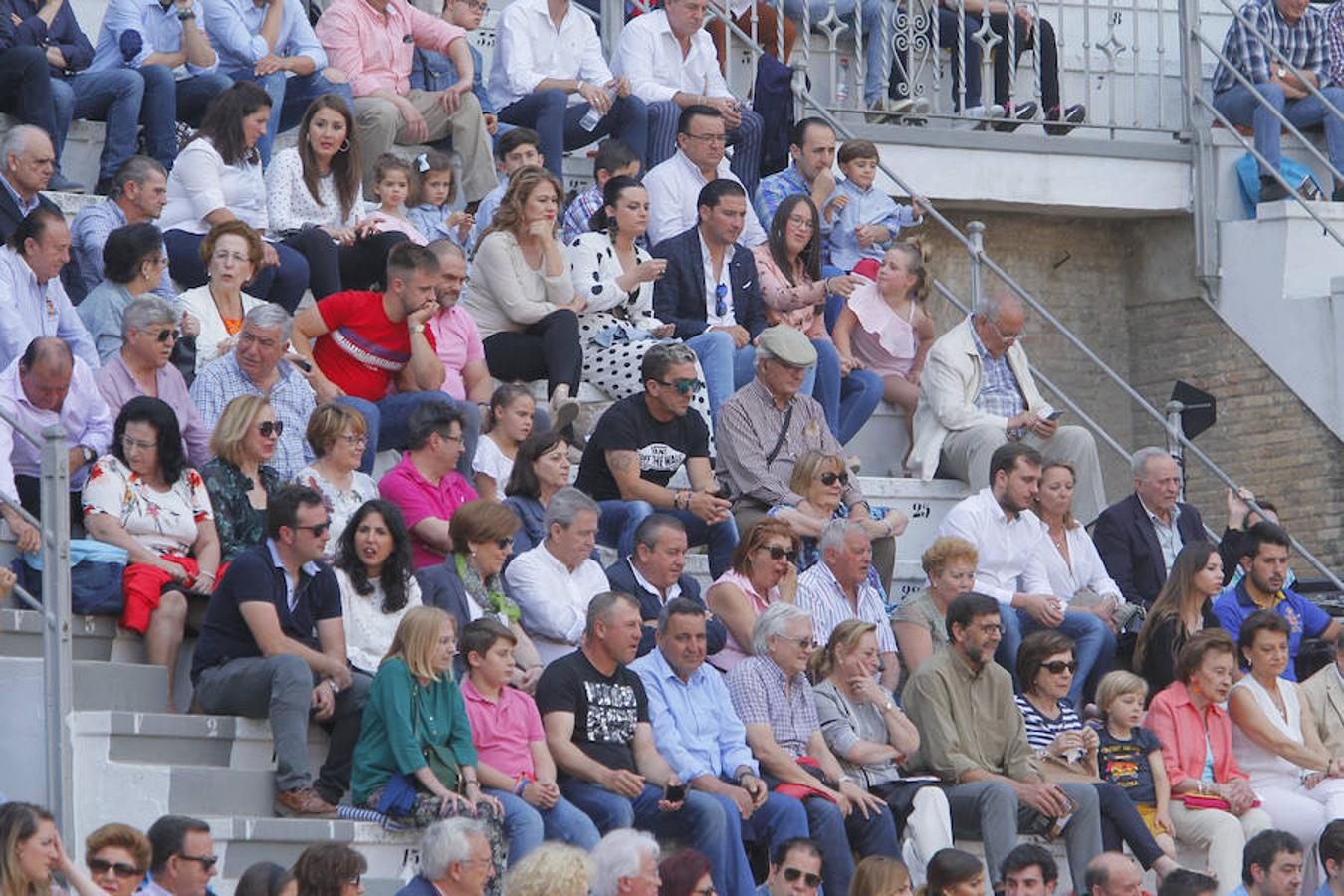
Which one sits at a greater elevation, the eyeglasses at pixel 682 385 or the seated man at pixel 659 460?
the eyeglasses at pixel 682 385

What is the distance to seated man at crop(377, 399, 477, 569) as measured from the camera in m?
11.6

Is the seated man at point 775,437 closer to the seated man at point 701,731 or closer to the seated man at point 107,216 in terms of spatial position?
the seated man at point 701,731

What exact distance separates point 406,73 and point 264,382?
3.50 metres

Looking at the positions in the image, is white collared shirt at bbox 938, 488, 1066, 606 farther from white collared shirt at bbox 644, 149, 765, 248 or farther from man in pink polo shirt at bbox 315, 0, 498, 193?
man in pink polo shirt at bbox 315, 0, 498, 193

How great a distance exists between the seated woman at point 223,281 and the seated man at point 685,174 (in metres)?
2.94

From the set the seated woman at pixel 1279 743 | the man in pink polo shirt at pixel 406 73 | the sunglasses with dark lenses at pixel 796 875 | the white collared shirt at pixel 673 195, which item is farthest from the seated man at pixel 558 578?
the man in pink polo shirt at pixel 406 73

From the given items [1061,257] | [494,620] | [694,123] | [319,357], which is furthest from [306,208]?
[1061,257]

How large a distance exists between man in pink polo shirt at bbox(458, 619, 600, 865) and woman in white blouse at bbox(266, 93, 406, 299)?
3050 millimetres

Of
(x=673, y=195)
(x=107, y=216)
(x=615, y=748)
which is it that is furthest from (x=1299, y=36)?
(x=615, y=748)

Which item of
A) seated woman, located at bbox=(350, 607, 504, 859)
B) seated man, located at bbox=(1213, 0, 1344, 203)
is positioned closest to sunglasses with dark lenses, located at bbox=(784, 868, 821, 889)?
seated woman, located at bbox=(350, 607, 504, 859)

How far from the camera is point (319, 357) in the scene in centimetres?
1266

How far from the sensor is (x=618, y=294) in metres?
13.8

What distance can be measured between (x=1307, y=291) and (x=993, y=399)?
2.98 meters

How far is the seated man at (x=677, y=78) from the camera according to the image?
50.7 ft
